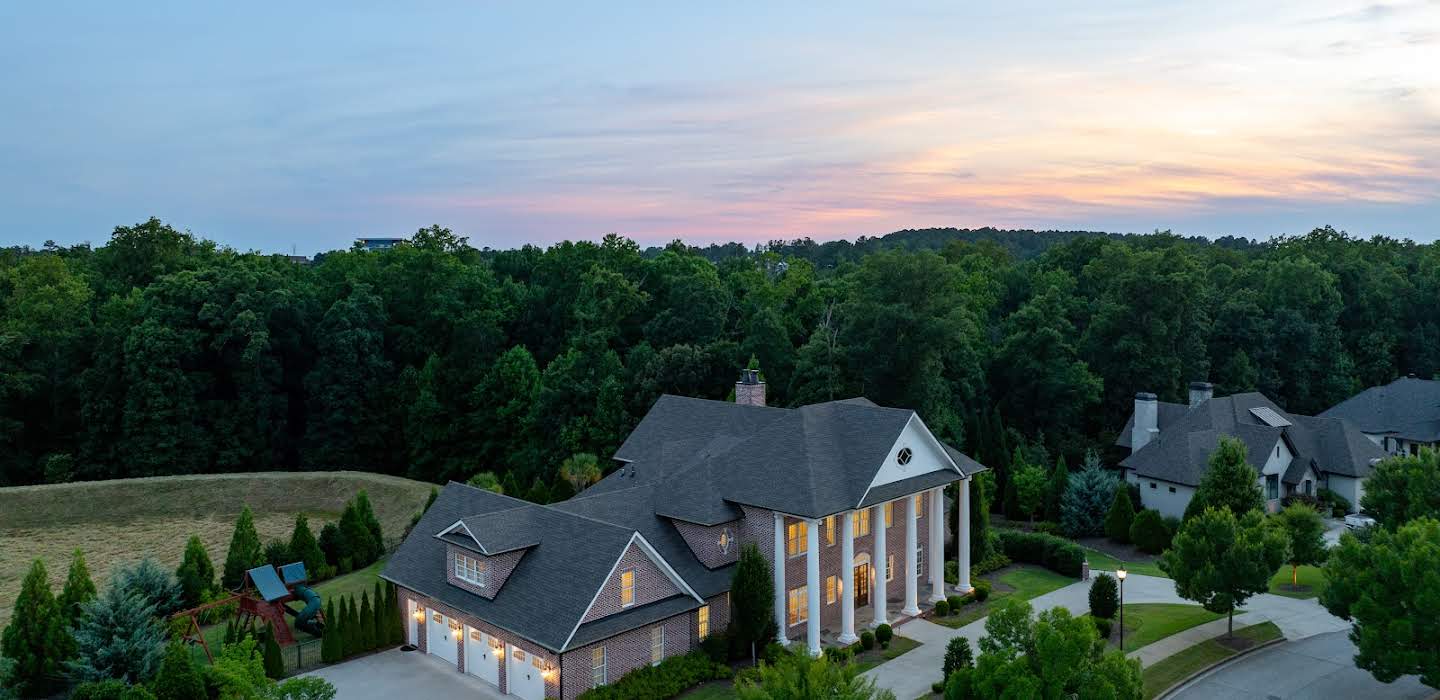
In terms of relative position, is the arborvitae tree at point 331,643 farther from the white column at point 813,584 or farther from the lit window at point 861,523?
the lit window at point 861,523

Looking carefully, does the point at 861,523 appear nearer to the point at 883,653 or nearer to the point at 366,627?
the point at 883,653

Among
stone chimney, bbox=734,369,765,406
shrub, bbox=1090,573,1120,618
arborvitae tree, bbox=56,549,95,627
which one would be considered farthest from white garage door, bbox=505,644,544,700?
shrub, bbox=1090,573,1120,618

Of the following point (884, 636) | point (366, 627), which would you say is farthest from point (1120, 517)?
point (366, 627)

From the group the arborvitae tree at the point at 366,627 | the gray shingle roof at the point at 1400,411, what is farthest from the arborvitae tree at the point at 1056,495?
the arborvitae tree at the point at 366,627

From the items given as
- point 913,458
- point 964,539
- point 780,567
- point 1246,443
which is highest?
point 913,458

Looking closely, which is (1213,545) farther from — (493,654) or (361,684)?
(361,684)

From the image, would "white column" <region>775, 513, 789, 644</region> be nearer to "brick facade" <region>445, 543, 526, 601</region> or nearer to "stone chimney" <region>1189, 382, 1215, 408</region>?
"brick facade" <region>445, 543, 526, 601</region>

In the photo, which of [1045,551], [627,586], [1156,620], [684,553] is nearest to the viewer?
[627,586]

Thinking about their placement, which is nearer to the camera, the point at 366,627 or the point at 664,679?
the point at 664,679
